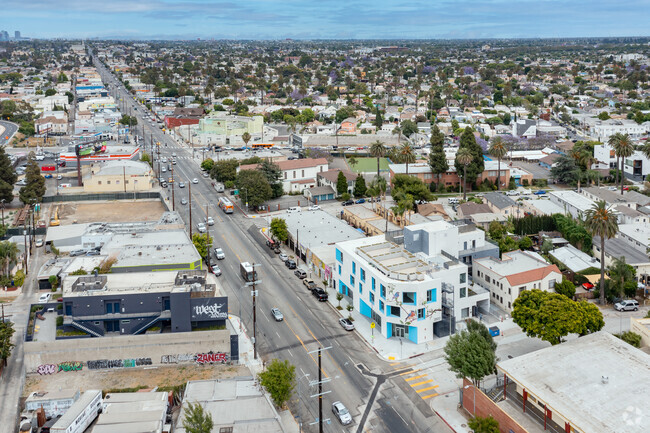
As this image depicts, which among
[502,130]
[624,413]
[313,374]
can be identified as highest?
[502,130]

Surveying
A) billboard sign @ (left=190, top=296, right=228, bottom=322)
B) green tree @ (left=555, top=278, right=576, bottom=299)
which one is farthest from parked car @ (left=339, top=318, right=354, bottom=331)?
green tree @ (left=555, top=278, right=576, bottom=299)

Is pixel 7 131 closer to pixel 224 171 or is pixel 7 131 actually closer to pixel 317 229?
pixel 224 171

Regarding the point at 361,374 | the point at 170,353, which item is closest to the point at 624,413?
the point at 361,374

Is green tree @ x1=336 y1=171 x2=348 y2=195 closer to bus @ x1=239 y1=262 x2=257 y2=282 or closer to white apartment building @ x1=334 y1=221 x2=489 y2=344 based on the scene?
bus @ x1=239 y1=262 x2=257 y2=282

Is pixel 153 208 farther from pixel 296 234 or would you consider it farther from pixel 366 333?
pixel 366 333

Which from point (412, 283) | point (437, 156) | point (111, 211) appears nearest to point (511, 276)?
point (412, 283)

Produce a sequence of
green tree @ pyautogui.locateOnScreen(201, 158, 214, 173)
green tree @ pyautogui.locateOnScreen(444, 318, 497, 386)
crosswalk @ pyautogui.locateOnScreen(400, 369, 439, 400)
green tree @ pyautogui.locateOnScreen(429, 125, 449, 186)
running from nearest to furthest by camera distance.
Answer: green tree @ pyautogui.locateOnScreen(444, 318, 497, 386)
crosswalk @ pyautogui.locateOnScreen(400, 369, 439, 400)
green tree @ pyautogui.locateOnScreen(429, 125, 449, 186)
green tree @ pyautogui.locateOnScreen(201, 158, 214, 173)
